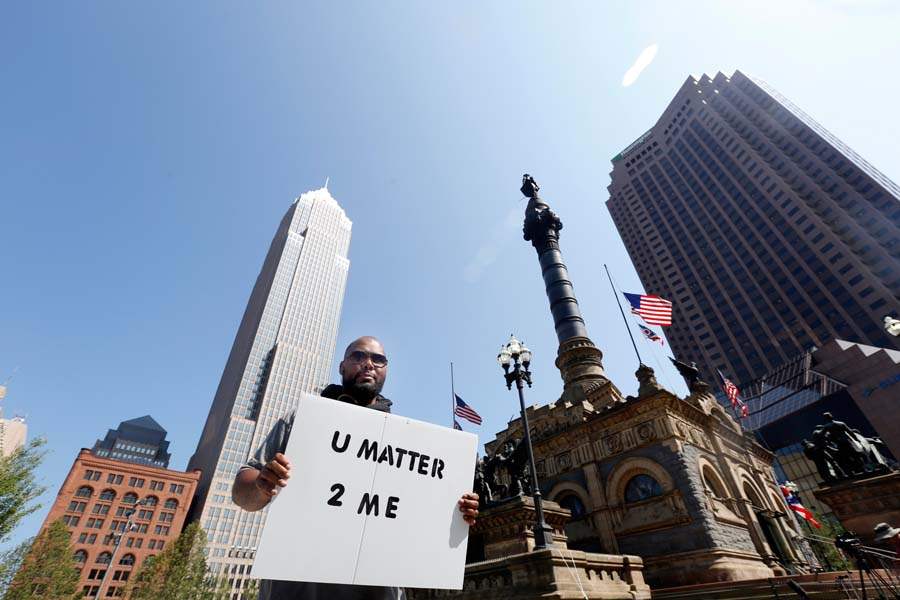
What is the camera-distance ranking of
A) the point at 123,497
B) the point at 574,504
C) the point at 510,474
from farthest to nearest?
the point at 123,497 → the point at 574,504 → the point at 510,474

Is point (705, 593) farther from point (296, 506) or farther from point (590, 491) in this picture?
point (296, 506)

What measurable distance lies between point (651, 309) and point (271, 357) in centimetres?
8334

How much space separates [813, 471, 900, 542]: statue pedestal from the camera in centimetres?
1158

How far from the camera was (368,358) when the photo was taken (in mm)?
3250

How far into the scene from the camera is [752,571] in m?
14.2

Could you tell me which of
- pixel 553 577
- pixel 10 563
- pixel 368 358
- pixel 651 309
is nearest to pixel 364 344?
pixel 368 358

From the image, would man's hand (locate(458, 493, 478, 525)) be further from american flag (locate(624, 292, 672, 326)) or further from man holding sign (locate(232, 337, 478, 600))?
american flag (locate(624, 292, 672, 326))

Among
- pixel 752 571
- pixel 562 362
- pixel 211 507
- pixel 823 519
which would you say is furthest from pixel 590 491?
pixel 211 507

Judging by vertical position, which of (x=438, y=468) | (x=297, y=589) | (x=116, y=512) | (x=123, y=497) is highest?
(x=123, y=497)

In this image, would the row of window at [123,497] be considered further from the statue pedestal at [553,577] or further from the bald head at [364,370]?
the bald head at [364,370]

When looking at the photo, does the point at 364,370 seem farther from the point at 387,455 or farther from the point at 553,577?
the point at 553,577

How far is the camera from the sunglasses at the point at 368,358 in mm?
3219

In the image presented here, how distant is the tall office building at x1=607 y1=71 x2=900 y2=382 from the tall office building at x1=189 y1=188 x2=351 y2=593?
8004 cm

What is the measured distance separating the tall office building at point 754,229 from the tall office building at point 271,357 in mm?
80037
